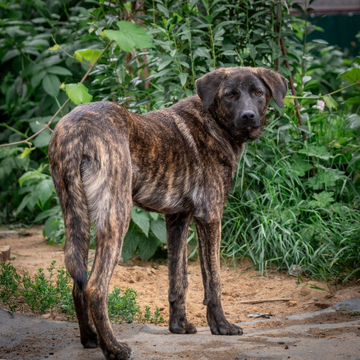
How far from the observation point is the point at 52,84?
6719mm

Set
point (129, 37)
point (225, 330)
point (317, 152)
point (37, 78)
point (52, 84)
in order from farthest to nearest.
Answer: point (37, 78) → point (52, 84) → point (317, 152) → point (129, 37) → point (225, 330)

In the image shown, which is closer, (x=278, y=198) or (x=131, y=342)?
(x=131, y=342)

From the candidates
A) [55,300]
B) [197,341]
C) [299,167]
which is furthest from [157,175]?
[299,167]

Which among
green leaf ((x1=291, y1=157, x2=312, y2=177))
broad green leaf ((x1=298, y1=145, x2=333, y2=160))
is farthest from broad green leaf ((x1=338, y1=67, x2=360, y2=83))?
green leaf ((x1=291, y1=157, x2=312, y2=177))

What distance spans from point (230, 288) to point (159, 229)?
35.1 inches

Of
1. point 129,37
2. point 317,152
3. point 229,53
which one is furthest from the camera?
point 317,152

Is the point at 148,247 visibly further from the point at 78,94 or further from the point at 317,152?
the point at 317,152

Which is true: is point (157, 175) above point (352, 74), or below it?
below

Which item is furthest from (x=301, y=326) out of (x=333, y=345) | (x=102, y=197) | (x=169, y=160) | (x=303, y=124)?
(x=303, y=124)

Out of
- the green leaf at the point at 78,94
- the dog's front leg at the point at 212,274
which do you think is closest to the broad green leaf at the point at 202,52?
the green leaf at the point at 78,94

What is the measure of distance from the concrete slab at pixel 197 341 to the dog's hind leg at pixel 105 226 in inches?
8.2

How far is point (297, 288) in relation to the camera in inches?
183

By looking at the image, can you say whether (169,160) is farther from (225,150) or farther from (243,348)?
(243,348)

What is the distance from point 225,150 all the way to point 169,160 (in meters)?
0.47
